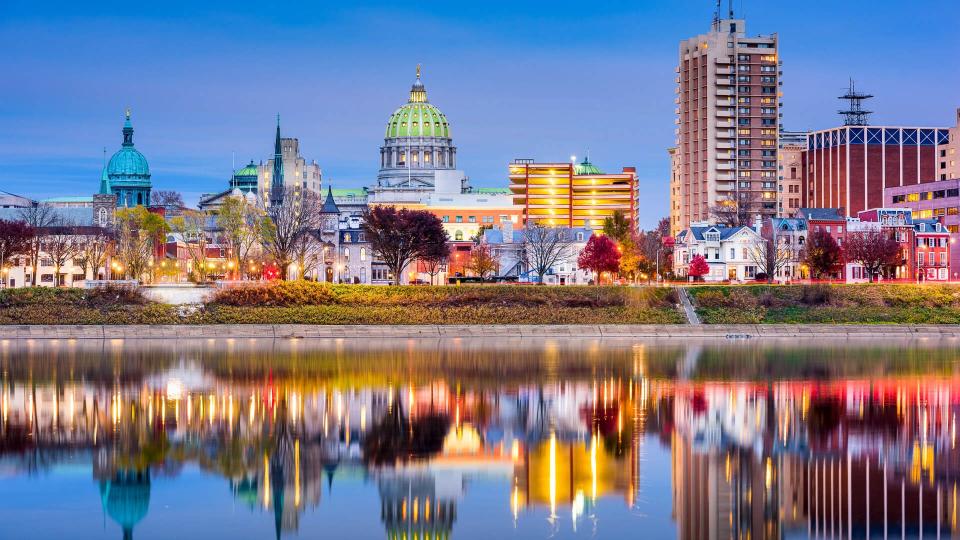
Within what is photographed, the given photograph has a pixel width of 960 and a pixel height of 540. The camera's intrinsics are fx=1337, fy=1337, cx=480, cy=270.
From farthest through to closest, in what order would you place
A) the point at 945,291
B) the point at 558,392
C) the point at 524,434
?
the point at 945,291 → the point at 558,392 → the point at 524,434

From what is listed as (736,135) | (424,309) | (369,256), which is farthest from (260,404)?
(736,135)

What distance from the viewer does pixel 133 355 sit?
66.9 m

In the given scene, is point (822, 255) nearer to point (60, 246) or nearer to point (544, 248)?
point (544, 248)

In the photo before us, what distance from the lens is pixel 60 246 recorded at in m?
127

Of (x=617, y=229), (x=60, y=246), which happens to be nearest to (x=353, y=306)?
(x=60, y=246)

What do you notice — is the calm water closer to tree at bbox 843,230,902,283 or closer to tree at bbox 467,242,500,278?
tree at bbox 843,230,902,283

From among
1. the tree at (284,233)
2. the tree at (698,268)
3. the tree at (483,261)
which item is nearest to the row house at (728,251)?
the tree at (698,268)

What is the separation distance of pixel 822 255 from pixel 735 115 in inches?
2908

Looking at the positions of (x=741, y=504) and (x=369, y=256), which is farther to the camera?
(x=369, y=256)

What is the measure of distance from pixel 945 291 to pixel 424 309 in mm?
37394

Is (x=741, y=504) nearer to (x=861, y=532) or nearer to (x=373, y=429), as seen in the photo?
(x=861, y=532)

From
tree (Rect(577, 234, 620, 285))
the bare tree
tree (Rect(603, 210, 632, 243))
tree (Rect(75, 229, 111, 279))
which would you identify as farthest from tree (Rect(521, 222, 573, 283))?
tree (Rect(75, 229, 111, 279))

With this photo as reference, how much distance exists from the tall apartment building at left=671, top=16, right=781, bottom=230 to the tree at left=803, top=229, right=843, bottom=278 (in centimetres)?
6446

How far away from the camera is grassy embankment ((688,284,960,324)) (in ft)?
292
